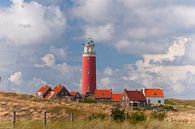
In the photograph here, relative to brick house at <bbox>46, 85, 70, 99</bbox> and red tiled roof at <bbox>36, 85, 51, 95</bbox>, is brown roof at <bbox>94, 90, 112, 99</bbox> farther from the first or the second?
red tiled roof at <bbox>36, 85, 51, 95</bbox>

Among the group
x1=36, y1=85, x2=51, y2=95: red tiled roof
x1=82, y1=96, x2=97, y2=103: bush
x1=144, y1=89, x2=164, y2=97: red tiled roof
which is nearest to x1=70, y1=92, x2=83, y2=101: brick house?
x1=82, y1=96, x2=97, y2=103: bush

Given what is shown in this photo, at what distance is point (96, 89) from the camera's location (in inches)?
3698

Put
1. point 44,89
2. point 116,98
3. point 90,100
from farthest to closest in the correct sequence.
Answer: point 44,89, point 116,98, point 90,100

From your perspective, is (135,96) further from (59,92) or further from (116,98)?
(59,92)

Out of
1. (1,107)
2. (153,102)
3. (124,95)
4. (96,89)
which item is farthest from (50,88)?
(1,107)

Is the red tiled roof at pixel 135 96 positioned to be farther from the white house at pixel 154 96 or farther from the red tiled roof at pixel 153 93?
the red tiled roof at pixel 153 93

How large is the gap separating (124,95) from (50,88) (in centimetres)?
1918

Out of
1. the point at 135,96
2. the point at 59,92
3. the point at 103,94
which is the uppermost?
the point at 59,92

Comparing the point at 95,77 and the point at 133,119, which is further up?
the point at 95,77

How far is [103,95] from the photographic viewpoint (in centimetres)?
9394

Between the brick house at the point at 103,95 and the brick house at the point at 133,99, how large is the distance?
6.33 m

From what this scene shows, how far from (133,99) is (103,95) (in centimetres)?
955

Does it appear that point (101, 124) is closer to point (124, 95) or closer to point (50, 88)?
point (124, 95)

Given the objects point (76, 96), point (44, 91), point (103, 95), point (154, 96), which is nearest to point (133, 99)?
point (103, 95)
